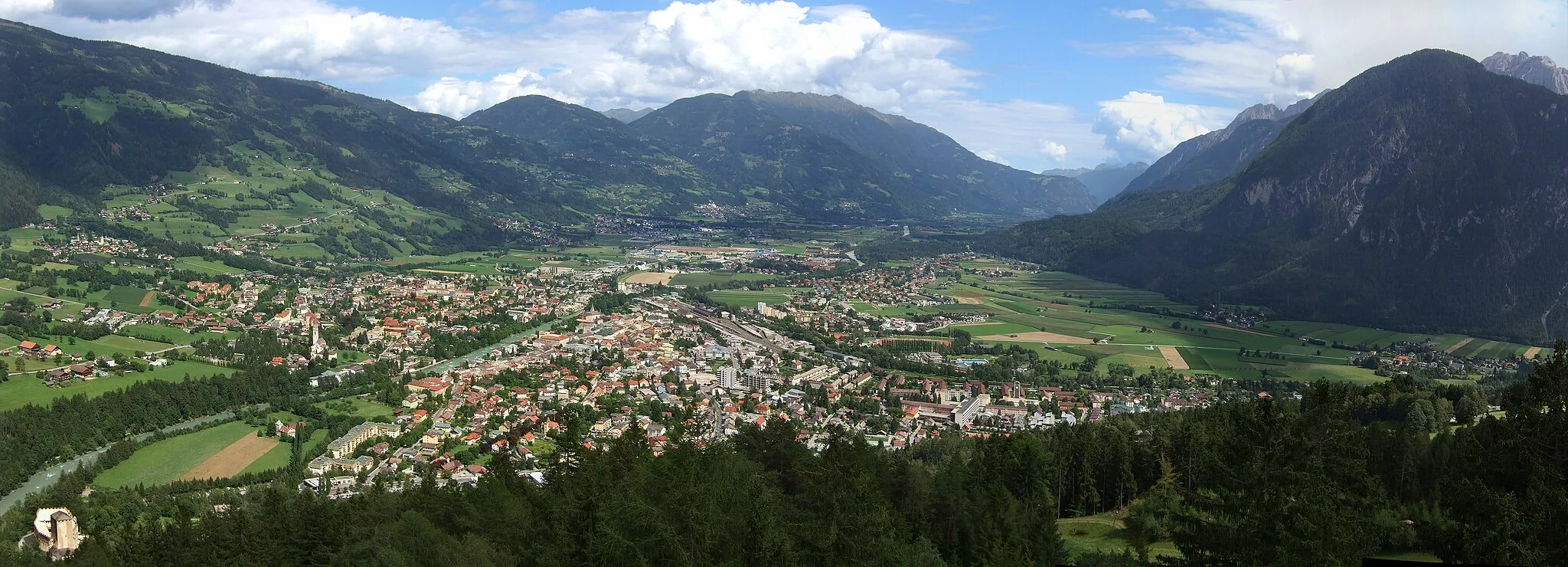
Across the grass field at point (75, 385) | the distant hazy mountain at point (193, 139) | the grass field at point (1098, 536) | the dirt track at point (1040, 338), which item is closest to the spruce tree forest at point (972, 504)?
the grass field at point (1098, 536)

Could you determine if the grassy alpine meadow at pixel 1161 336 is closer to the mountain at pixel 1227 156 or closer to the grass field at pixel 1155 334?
the grass field at pixel 1155 334

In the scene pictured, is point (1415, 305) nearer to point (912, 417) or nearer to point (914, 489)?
point (912, 417)

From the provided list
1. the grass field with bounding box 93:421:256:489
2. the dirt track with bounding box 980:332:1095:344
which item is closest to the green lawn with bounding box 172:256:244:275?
the grass field with bounding box 93:421:256:489

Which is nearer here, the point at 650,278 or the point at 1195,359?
the point at 1195,359

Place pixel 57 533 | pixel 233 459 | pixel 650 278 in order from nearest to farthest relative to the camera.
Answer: pixel 57 533 < pixel 233 459 < pixel 650 278

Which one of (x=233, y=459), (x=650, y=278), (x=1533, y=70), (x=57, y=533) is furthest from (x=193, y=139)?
(x=1533, y=70)

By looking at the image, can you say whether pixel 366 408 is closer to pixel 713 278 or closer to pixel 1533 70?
pixel 713 278

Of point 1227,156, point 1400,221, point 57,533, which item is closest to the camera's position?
point 57,533

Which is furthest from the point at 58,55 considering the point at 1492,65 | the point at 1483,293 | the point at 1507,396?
the point at 1492,65
